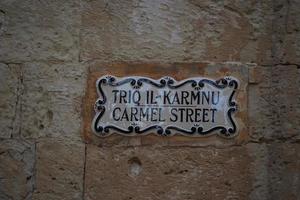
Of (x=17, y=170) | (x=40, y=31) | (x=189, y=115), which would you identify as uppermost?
(x=40, y=31)

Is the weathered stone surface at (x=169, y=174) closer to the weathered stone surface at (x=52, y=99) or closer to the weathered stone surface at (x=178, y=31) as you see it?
the weathered stone surface at (x=52, y=99)

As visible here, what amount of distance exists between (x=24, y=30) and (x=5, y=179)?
0.62 m

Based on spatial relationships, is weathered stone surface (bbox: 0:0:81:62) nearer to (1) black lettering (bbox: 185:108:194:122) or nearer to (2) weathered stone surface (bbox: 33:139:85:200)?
(2) weathered stone surface (bbox: 33:139:85:200)

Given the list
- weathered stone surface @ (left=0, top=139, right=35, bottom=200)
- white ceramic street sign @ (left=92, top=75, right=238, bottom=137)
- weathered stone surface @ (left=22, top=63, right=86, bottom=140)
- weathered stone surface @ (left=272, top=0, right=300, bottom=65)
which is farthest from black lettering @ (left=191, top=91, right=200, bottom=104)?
weathered stone surface @ (left=0, top=139, right=35, bottom=200)

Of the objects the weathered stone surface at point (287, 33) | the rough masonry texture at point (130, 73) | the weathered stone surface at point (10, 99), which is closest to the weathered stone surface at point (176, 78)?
the rough masonry texture at point (130, 73)

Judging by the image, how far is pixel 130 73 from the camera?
2.22 m

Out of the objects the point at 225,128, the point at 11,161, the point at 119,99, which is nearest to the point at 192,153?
the point at 225,128

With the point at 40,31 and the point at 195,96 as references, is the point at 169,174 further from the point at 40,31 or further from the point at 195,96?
the point at 40,31

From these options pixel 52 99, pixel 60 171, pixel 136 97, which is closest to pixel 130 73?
pixel 136 97

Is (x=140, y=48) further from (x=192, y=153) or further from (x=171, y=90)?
(x=192, y=153)

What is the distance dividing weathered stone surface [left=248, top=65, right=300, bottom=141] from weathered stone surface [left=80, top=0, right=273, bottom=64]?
0.09 meters

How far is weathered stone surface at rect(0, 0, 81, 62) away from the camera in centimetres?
226

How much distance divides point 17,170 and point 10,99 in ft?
0.96

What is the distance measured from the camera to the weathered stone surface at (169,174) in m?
2.13
